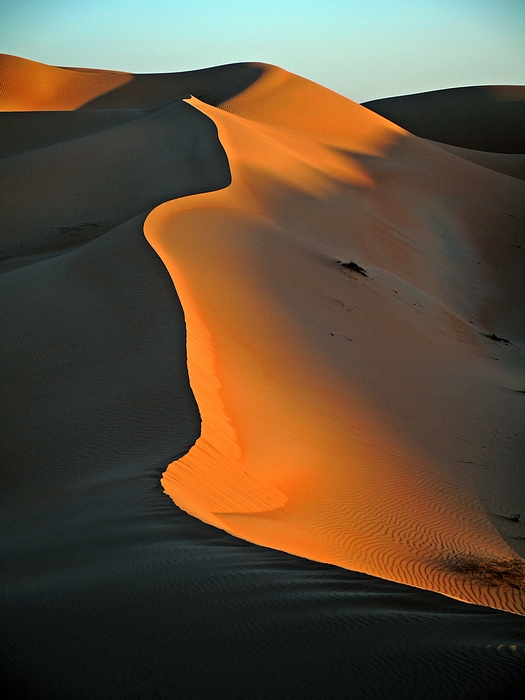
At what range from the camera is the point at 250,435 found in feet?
23.5

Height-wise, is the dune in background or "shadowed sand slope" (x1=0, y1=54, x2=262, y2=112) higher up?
"shadowed sand slope" (x1=0, y1=54, x2=262, y2=112)

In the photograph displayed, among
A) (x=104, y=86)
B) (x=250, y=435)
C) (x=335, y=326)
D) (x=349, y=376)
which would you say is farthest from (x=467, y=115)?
(x=250, y=435)

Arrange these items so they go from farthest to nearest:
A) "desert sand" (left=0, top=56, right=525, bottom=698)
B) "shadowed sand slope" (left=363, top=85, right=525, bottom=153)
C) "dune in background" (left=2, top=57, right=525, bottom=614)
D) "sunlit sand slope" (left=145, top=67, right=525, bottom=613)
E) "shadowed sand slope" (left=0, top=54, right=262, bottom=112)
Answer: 1. "shadowed sand slope" (left=363, top=85, right=525, bottom=153)
2. "shadowed sand slope" (left=0, top=54, right=262, bottom=112)
3. "dune in background" (left=2, top=57, right=525, bottom=614)
4. "sunlit sand slope" (left=145, top=67, right=525, bottom=613)
5. "desert sand" (left=0, top=56, right=525, bottom=698)

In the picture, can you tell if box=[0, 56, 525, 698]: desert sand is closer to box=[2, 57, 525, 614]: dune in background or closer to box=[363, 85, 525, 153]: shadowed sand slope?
box=[2, 57, 525, 614]: dune in background

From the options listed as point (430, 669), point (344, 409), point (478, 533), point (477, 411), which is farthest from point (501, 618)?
point (477, 411)

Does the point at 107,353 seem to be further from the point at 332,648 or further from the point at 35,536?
the point at 332,648

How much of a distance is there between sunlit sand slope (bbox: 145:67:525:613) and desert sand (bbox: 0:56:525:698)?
43mm

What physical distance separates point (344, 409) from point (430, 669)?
582 centimetres

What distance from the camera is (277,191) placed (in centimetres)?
1798

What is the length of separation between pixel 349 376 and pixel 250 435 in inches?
114

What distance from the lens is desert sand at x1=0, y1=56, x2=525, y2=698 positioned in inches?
129

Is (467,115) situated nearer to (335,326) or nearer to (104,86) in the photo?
(104,86)

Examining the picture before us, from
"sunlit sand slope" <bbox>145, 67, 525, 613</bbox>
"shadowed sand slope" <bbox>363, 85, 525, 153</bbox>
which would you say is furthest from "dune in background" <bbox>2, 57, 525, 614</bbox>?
"shadowed sand slope" <bbox>363, 85, 525, 153</bbox>

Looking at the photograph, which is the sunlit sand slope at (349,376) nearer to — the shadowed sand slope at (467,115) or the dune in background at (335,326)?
the dune in background at (335,326)
